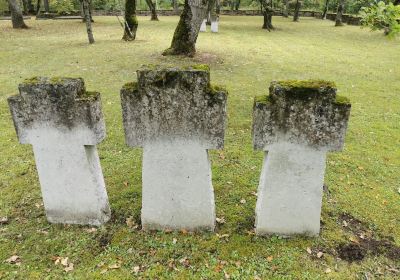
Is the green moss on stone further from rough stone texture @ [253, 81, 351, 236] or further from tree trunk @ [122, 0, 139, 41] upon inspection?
tree trunk @ [122, 0, 139, 41]

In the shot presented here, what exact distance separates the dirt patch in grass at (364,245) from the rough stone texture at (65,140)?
3.36 meters

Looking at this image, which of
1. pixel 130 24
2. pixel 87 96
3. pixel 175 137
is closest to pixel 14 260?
pixel 87 96

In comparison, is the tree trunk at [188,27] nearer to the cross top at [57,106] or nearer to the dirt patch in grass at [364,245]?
the cross top at [57,106]

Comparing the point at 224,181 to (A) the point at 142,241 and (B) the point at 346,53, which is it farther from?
(B) the point at 346,53

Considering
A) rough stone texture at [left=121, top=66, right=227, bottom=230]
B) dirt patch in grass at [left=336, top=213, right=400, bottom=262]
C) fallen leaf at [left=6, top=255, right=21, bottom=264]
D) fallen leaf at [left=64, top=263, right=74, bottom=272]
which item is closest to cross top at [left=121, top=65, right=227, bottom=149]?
rough stone texture at [left=121, top=66, right=227, bottom=230]

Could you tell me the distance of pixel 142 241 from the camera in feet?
16.5

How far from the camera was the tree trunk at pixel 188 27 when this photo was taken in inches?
594

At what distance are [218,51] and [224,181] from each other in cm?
1338

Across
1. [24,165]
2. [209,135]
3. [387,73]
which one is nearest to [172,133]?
[209,135]

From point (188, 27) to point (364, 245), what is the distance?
507 inches

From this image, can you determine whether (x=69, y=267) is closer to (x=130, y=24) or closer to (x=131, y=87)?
(x=131, y=87)

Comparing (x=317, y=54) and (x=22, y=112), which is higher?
(x=22, y=112)

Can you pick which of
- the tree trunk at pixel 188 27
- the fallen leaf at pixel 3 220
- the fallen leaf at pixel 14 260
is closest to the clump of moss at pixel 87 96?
the fallen leaf at pixel 14 260

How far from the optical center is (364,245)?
499cm
